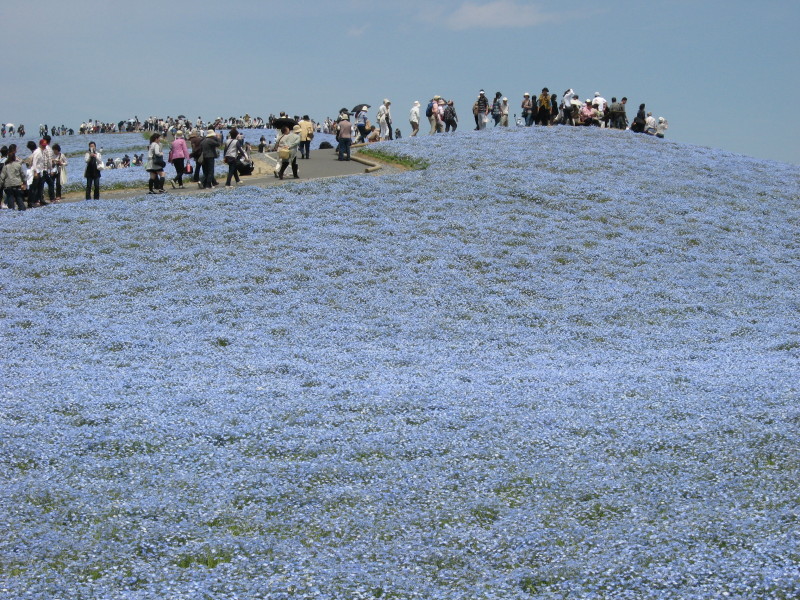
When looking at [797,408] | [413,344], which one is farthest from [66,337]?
[797,408]

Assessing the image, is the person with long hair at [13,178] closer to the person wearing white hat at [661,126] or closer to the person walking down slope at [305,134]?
the person walking down slope at [305,134]

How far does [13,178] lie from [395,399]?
1494 cm

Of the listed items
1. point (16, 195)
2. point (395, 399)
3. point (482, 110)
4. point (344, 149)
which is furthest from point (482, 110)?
point (395, 399)

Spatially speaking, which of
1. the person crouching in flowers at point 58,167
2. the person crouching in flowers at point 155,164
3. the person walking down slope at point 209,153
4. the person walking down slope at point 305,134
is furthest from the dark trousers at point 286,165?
the person crouching in flowers at point 58,167

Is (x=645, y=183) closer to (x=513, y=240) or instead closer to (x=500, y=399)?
(x=513, y=240)

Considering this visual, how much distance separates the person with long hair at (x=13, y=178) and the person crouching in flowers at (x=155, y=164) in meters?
3.20

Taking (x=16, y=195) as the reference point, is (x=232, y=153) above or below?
above

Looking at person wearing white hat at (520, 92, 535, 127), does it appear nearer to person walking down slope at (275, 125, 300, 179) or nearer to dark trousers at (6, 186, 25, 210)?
person walking down slope at (275, 125, 300, 179)

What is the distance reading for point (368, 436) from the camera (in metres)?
9.94

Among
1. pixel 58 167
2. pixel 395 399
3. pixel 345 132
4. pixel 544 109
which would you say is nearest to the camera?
pixel 395 399

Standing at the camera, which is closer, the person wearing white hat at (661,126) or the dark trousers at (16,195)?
the dark trousers at (16,195)

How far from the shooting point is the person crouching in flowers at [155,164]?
23.2 meters

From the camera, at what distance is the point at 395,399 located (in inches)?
444

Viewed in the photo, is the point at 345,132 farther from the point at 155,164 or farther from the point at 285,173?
the point at 155,164
